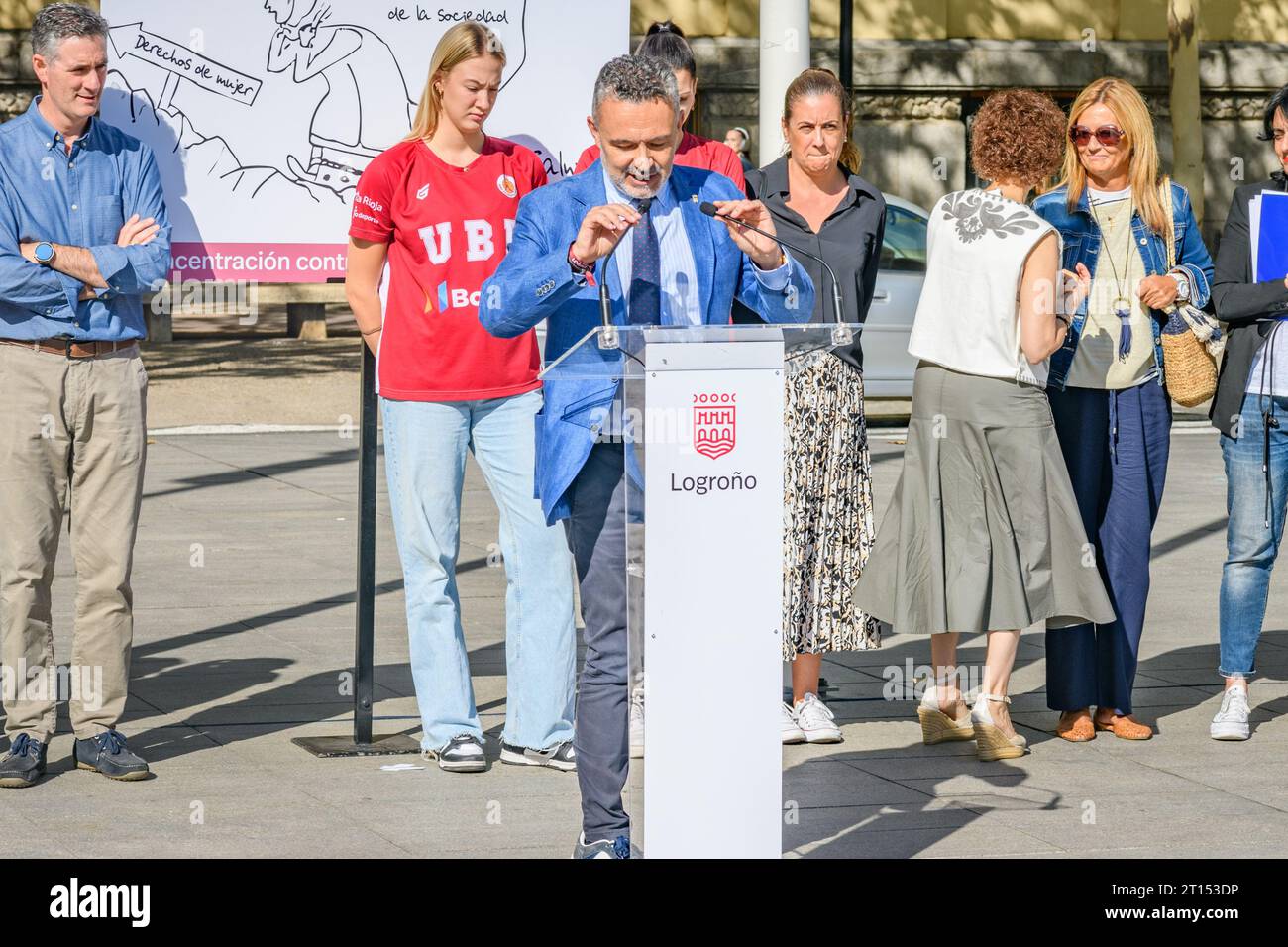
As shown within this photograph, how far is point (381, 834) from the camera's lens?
569 cm

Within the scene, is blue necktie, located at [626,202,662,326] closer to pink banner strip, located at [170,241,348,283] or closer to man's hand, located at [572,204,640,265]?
man's hand, located at [572,204,640,265]

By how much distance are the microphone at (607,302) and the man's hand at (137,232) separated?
189 centimetres

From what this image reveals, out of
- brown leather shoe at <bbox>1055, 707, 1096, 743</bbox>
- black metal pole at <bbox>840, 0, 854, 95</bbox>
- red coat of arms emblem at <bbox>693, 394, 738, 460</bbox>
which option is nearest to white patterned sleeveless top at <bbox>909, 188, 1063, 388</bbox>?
brown leather shoe at <bbox>1055, 707, 1096, 743</bbox>

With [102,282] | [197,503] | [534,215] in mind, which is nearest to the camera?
[534,215]

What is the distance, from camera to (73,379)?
6223mm

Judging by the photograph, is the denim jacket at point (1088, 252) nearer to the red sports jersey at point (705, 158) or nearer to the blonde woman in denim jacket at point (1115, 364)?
the blonde woman in denim jacket at point (1115, 364)

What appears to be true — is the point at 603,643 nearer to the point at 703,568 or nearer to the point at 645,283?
the point at 703,568

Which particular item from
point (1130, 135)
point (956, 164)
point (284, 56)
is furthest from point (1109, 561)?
point (956, 164)

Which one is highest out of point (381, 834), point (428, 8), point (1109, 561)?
point (428, 8)

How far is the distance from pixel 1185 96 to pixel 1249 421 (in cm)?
1565

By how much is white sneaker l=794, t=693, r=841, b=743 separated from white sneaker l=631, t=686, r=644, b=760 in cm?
227

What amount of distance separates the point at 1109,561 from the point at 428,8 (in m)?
3.02

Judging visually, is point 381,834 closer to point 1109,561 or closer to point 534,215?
point 534,215

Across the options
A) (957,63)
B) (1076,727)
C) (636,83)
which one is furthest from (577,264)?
(957,63)
